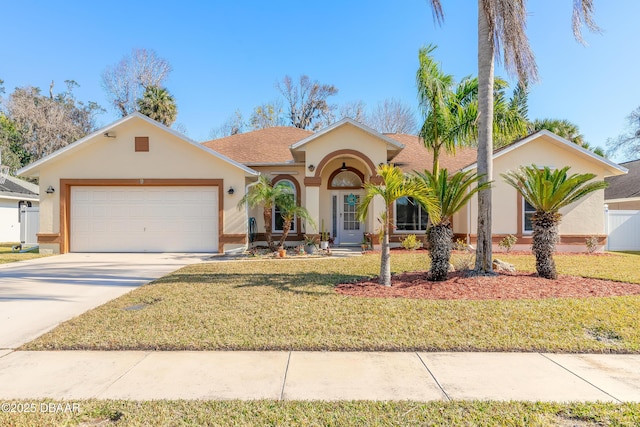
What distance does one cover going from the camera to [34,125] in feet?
110

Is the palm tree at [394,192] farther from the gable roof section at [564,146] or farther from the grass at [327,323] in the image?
the gable roof section at [564,146]

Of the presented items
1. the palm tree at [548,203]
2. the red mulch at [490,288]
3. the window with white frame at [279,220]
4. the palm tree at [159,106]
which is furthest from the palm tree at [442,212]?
the palm tree at [159,106]

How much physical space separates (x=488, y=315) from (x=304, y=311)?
3035 millimetres

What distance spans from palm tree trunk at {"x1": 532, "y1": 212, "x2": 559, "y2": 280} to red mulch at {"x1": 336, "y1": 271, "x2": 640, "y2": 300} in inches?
9.7

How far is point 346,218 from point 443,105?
21.9 feet

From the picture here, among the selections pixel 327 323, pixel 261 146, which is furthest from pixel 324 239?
pixel 327 323

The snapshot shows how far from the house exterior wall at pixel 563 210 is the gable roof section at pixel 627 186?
7.25 metres

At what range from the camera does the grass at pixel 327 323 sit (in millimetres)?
4430

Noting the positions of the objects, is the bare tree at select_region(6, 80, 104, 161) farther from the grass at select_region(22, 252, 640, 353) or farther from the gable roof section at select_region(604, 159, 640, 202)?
the gable roof section at select_region(604, 159, 640, 202)

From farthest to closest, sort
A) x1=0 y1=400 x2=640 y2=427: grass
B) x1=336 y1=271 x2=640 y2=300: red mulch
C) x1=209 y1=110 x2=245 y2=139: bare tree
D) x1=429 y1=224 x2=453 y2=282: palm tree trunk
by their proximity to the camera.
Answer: x1=209 y1=110 x2=245 y2=139: bare tree < x1=429 y1=224 x2=453 y2=282: palm tree trunk < x1=336 y1=271 x2=640 y2=300: red mulch < x1=0 y1=400 x2=640 y2=427: grass

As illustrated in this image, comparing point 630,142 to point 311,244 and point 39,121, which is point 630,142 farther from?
point 39,121

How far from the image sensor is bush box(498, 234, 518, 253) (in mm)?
13609

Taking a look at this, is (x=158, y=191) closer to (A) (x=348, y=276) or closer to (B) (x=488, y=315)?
(A) (x=348, y=276)

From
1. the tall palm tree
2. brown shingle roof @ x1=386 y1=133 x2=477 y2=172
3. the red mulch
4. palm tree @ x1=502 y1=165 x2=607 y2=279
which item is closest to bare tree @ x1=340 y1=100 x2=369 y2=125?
brown shingle roof @ x1=386 y1=133 x2=477 y2=172
